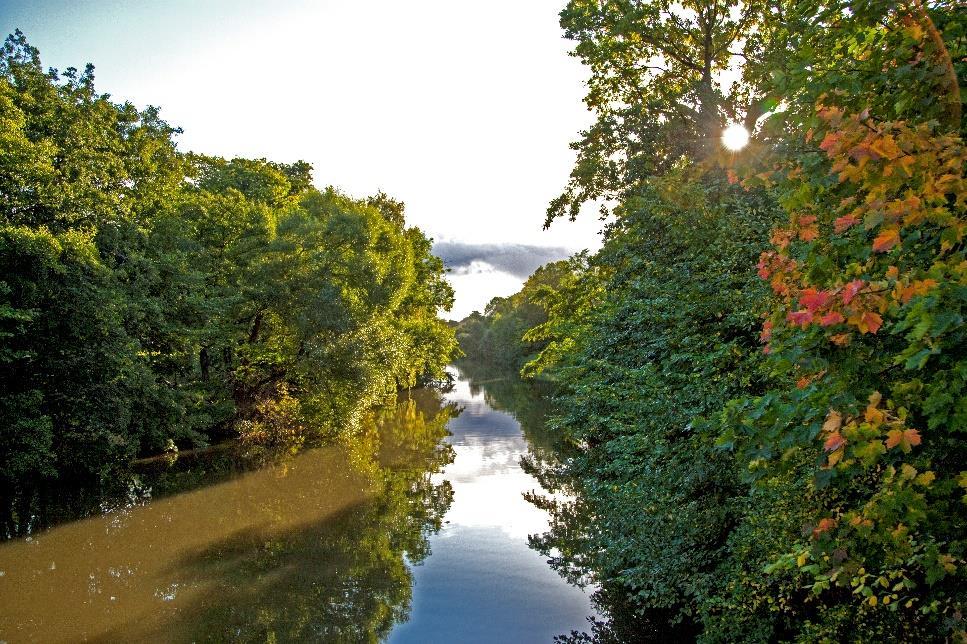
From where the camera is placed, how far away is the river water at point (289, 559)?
10.8 meters

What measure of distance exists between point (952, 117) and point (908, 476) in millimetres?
2201

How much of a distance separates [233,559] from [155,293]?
13.0m

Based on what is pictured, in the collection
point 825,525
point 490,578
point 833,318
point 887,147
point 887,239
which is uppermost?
point 887,147

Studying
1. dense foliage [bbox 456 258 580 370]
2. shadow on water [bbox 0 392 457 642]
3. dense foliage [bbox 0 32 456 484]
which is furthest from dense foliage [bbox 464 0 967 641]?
dense foliage [bbox 0 32 456 484]

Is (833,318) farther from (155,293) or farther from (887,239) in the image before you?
(155,293)

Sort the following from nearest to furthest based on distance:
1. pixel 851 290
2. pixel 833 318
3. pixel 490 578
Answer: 1. pixel 851 290
2. pixel 833 318
3. pixel 490 578

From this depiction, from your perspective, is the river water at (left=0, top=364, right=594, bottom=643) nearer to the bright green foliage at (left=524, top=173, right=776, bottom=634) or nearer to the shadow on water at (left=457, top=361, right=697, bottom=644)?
the shadow on water at (left=457, top=361, right=697, bottom=644)

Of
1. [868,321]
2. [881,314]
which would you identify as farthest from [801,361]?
[868,321]

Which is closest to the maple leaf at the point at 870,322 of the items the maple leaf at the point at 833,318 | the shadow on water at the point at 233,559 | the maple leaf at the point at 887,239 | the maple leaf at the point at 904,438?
the maple leaf at the point at 833,318

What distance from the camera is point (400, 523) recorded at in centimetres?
1662

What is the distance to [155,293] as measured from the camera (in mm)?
23062

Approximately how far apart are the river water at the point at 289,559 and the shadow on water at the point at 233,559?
0.04m

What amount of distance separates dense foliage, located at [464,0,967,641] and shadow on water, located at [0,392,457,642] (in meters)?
4.32

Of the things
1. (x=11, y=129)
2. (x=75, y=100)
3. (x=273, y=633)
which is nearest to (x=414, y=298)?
(x=75, y=100)
